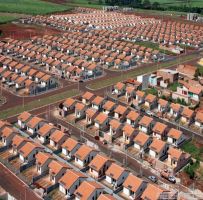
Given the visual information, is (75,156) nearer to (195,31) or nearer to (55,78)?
(55,78)

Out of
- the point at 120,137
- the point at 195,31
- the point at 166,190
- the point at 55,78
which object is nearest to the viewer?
the point at 166,190

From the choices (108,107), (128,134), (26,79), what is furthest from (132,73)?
(128,134)

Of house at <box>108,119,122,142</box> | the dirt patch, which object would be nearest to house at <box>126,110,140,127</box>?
house at <box>108,119,122,142</box>

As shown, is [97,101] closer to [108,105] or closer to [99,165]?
[108,105]

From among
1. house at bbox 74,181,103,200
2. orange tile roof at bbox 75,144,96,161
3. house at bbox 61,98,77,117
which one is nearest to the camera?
house at bbox 74,181,103,200

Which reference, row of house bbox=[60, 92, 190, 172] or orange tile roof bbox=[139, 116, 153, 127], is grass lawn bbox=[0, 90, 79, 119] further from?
orange tile roof bbox=[139, 116, 153, 127]

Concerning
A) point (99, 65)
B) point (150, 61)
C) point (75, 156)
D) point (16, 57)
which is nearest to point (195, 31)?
point (150, 61)
